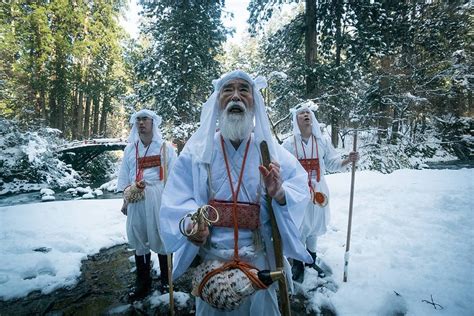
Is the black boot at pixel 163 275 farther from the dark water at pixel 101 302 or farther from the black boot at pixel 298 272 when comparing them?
the black boot at pixel 298 272

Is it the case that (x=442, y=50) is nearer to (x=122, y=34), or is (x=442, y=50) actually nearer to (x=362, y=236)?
(x=362, y=236)

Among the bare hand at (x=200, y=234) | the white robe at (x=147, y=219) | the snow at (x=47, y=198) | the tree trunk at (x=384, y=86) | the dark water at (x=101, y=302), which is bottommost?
the snow at (x=47, y=198)

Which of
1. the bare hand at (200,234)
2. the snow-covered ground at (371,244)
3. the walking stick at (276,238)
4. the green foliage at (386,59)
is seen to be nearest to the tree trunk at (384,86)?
the green foliage at (386,59)

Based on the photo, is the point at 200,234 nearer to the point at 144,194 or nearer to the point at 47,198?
the point at 144,194

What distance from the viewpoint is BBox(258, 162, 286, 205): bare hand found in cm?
160

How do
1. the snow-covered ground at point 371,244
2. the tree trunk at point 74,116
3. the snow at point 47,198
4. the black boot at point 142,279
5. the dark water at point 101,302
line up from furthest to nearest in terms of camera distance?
the tree trunk at point 74,116
the snow at point 47,198
the black boot at point 142,279
the snow-covered ground at point 371,244
the dark water at point 101,302

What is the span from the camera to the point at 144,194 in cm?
362

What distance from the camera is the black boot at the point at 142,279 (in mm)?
3443

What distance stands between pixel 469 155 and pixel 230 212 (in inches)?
569

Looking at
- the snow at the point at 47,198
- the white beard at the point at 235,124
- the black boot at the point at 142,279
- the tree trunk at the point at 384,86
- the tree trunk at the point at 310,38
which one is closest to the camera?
the white beard at the point at 235,124

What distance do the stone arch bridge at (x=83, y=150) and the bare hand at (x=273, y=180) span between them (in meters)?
21.2

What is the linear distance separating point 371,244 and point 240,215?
12.9ft

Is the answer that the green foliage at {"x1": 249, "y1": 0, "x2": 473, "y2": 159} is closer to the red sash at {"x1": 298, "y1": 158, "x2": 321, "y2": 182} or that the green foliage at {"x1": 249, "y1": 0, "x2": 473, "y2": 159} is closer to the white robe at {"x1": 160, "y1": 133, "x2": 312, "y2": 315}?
the red sash at {"x1": 298, "y1": 158, "x2": 321, "y2": 182}

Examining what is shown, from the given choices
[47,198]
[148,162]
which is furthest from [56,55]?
[148,162]
